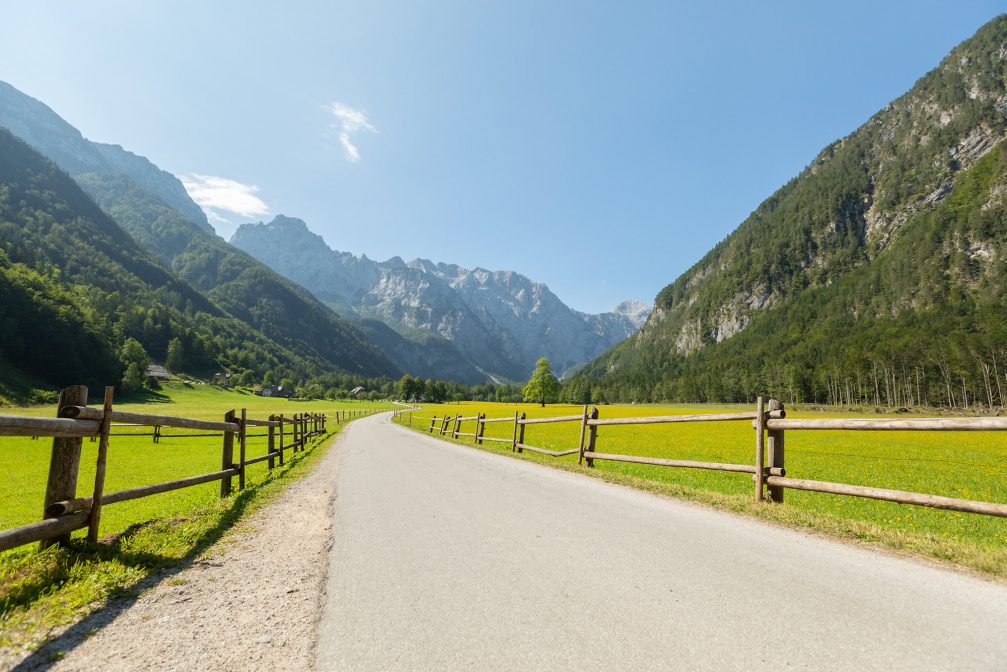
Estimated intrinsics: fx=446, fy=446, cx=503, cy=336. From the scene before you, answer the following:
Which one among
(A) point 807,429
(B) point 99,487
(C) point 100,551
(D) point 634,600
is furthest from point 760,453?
(B) point 99,487

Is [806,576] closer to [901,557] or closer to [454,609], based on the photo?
[901,557]

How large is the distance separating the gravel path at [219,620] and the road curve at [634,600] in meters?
0.24

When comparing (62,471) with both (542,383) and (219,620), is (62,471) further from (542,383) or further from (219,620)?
(542,383)

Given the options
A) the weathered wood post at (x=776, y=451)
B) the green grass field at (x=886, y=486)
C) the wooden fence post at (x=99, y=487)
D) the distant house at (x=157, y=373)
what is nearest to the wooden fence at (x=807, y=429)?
the weathered wood post at (x=776, y=451)

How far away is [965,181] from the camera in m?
178

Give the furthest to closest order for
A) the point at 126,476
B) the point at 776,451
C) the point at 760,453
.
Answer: the point at 126,476, the point at 760,453, the point at 776,451

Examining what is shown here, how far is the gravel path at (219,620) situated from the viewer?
9.81 ft

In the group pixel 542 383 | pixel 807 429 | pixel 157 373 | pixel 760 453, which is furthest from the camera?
pixel 157 373

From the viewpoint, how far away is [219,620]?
367 centimetres

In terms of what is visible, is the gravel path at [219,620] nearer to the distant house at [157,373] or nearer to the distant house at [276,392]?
the distant house at [157,373]

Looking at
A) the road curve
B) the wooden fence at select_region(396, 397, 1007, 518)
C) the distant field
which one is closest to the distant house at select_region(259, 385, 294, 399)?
the distant field

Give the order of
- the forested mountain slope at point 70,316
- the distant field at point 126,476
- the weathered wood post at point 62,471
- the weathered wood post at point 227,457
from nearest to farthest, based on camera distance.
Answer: the weathered wood post at point 62,471 → the distant field at point 126,476 → the weathered wood post at point 227,457 → the forested mountain slope at point 70,316

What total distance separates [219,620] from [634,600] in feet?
11.3

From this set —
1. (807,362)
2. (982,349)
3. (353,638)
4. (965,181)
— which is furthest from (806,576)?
(965,181)
